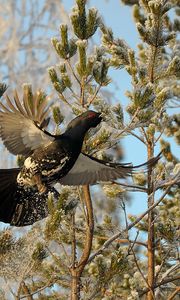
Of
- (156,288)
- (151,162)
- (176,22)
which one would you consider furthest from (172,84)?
(151,162)

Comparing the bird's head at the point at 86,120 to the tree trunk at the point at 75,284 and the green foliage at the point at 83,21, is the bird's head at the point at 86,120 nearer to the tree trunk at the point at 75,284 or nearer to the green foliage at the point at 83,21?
the green foliage at the point at 83,21

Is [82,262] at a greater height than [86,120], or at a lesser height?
lesser

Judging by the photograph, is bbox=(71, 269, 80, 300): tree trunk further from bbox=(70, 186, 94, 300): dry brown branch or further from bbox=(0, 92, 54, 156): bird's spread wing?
bbox=(0, 92, 54, 156): bird's spread wing

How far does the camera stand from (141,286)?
614cm

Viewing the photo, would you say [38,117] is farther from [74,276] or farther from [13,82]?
[13,82]

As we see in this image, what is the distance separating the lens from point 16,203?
17.4 ft

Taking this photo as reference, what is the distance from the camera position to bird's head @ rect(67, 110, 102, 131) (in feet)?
16.9

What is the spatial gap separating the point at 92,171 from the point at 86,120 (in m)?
0.64

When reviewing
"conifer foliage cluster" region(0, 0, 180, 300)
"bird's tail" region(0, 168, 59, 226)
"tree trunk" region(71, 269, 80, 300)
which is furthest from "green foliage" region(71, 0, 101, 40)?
"tree trunk" region(71, 269, 80, 300)

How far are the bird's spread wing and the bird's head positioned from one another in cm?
20

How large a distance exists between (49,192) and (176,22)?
16.0 feet

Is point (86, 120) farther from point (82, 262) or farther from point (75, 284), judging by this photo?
point (75, 284)

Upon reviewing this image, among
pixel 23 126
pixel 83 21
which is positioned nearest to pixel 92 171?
pixel 23 126

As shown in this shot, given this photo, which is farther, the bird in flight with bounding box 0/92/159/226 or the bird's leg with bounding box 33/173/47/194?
the bird's leg with bounding box 33/173/47/194
